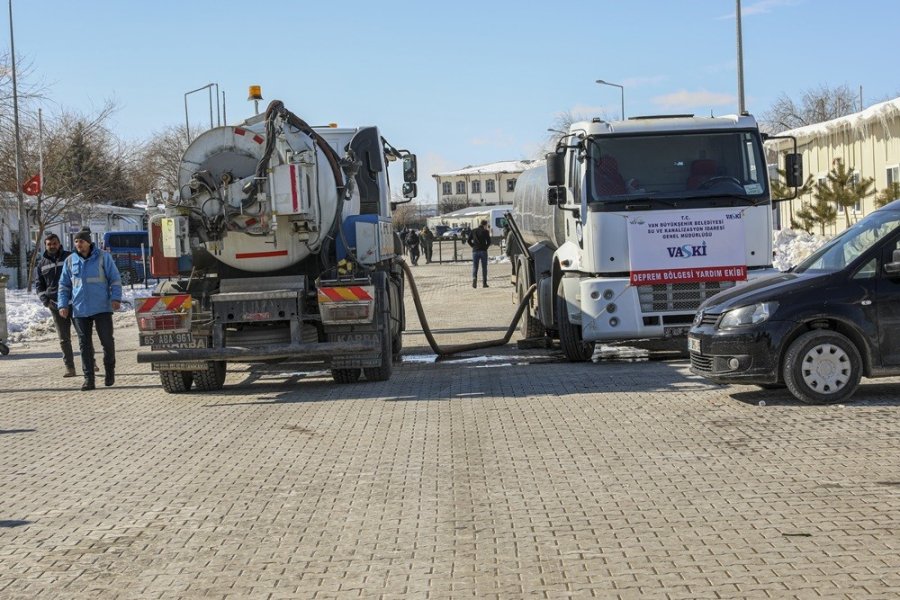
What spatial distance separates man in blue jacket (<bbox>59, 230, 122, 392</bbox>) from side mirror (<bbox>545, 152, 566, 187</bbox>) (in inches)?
218

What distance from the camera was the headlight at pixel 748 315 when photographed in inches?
432

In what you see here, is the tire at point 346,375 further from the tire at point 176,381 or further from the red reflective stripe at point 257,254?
the tire at point 176,381

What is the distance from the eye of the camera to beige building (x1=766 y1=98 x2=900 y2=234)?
34.2 metres

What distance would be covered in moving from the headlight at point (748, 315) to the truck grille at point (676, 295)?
329 cm

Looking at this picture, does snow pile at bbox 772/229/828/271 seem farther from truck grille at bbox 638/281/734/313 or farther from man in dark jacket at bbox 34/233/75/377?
man in dark jacket at bbox 34/233/75/377

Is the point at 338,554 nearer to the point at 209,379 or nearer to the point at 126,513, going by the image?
the point at 126,513

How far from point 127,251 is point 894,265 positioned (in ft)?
137

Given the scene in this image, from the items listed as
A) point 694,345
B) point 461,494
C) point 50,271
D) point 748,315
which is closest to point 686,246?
point 694,345

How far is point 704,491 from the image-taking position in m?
7.52

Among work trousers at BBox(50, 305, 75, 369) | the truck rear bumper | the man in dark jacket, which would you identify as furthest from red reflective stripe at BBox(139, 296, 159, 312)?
the man in dark jacket

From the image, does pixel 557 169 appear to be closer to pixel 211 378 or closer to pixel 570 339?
pixel 570 339

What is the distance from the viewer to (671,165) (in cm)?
1466

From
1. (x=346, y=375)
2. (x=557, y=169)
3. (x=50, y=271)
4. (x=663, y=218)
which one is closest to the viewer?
(x=346, y=375)

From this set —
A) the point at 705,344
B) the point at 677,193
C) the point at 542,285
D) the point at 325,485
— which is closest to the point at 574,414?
the point at 705,344
